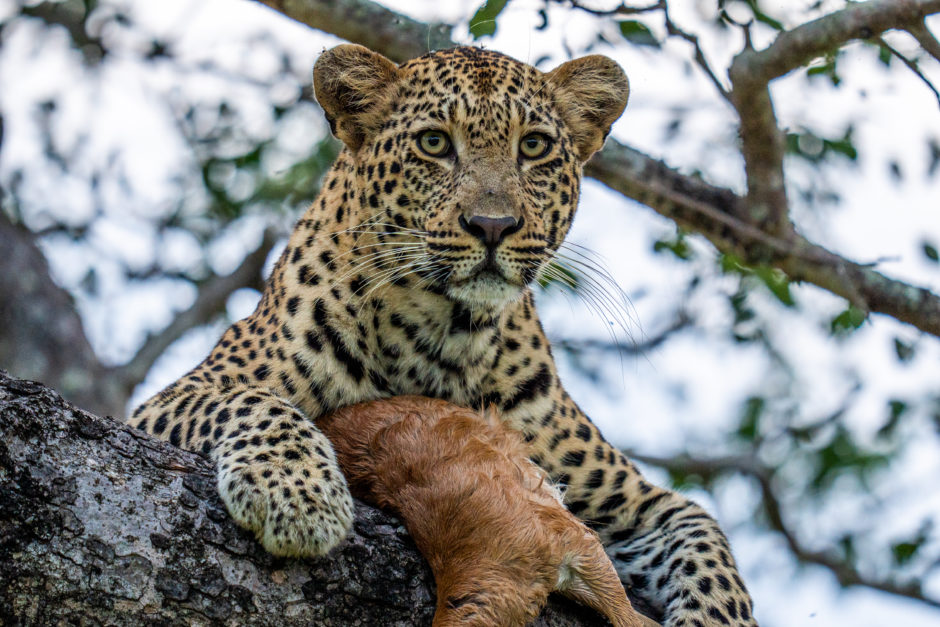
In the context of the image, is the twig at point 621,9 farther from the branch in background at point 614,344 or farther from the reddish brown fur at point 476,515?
the branch in background at point 614,344

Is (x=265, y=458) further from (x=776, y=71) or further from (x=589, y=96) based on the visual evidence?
(x=776, y=71)

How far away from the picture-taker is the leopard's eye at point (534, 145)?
19.8ft

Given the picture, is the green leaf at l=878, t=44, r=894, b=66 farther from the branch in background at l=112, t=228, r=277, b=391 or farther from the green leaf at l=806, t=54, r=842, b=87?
the branch in background at l=112, t=228, r=277, b=391

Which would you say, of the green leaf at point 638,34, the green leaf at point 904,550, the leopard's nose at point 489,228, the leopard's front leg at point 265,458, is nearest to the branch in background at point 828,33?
the green leaf at point 638,34

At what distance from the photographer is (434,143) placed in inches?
234

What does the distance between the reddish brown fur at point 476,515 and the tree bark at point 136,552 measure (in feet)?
0.62

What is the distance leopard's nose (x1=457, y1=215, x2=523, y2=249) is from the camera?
538cm

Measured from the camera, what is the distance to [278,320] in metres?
6.00

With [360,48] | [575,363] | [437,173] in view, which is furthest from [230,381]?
[575,363]

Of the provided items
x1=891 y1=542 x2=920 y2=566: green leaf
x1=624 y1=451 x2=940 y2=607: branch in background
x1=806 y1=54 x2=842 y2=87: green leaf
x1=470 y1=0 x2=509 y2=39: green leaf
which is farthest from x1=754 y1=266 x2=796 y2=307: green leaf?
x1=624 y1=451 x2=940 y2=607: branch in background

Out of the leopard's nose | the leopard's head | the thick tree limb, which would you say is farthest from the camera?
the thick tree limb

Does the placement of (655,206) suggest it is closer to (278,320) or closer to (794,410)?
(278,320)

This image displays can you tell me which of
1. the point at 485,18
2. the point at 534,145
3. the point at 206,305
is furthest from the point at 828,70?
the point at 206,305

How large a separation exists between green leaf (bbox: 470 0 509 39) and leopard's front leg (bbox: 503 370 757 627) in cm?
195
